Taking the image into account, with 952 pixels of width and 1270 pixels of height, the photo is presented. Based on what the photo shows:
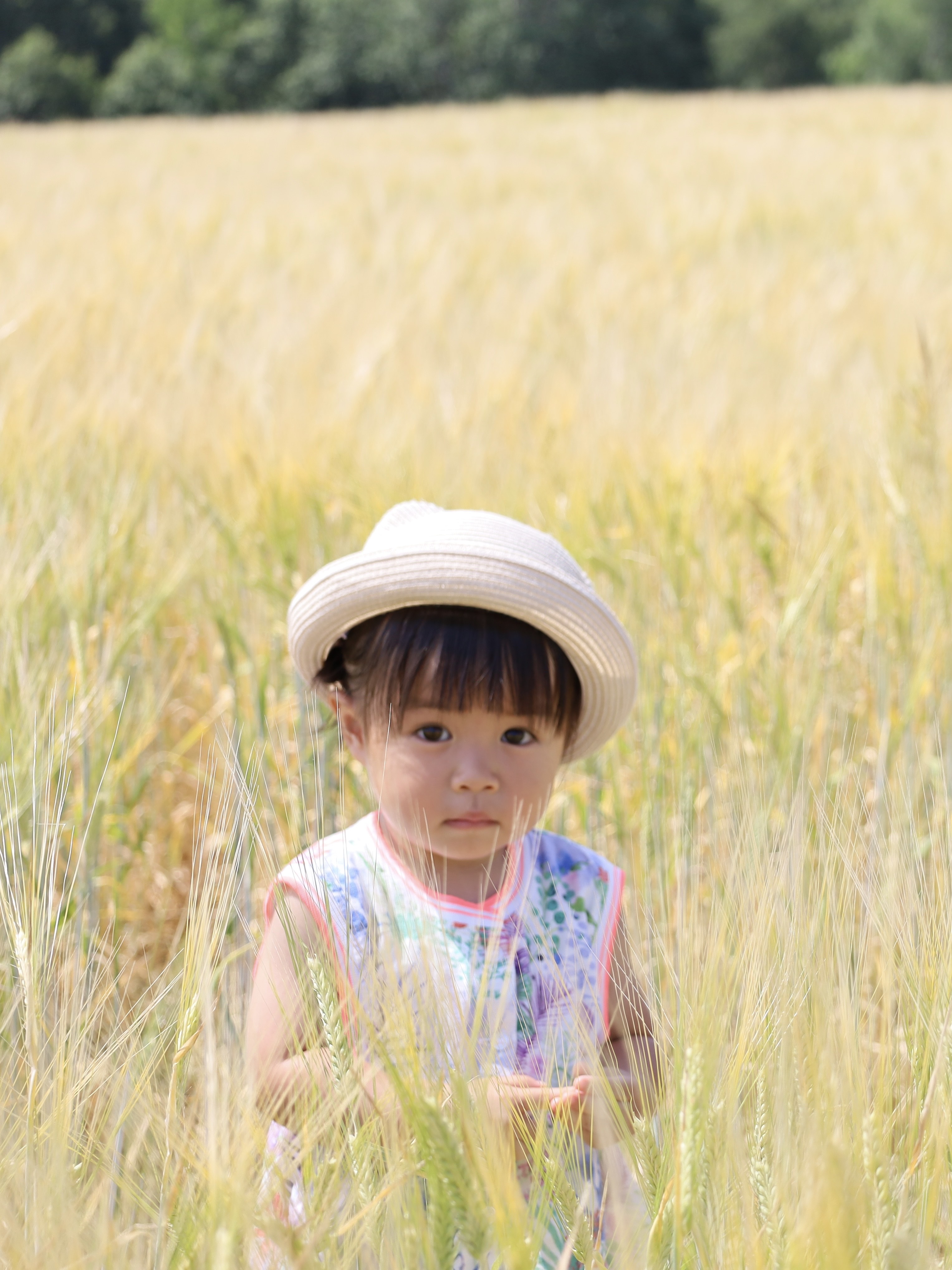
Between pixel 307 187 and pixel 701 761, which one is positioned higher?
pixel 307 187

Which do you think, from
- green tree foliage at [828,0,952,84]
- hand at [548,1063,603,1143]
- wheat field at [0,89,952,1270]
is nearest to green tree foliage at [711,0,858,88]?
green tree foliage at [828,0,952,84]

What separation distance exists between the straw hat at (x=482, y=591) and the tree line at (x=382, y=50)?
27034mm

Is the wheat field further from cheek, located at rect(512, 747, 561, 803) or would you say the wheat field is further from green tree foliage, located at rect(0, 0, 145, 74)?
green tree foliage, located at rect(0, 0, 145, 74)

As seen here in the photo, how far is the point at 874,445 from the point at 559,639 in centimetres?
98

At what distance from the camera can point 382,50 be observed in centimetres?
2584

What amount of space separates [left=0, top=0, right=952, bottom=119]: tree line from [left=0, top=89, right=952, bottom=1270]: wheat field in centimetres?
2454

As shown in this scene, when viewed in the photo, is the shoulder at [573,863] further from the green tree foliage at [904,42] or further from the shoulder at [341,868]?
the green tree foliage at [904,42]

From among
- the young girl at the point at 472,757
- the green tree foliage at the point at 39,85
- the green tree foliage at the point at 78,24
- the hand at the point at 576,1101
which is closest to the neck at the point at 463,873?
the young girl at the point at 472,757

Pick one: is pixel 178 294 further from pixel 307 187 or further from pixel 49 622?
pixel 307 187

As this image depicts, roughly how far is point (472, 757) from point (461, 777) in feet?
0.09

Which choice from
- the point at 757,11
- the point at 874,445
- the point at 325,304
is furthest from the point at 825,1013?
the point at 757,11

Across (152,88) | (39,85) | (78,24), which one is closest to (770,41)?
(152,88)

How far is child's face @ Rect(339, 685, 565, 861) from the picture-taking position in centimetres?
87

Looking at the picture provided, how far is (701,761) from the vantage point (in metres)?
1.30
